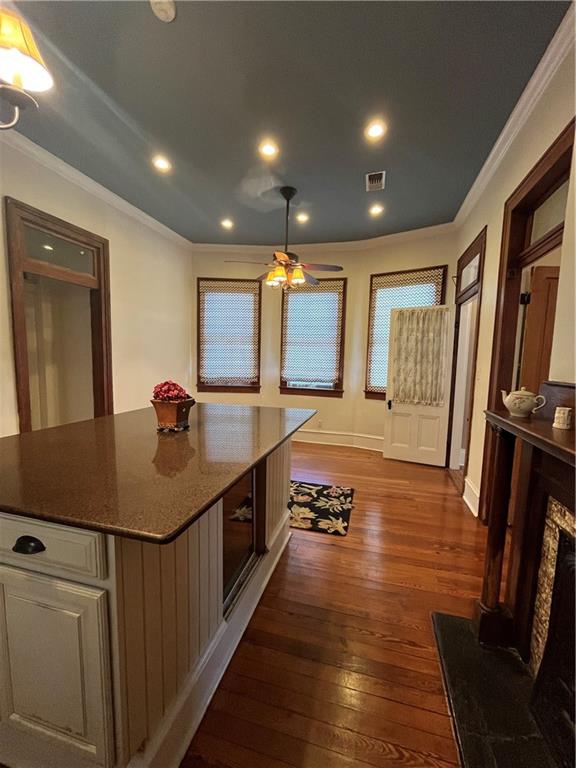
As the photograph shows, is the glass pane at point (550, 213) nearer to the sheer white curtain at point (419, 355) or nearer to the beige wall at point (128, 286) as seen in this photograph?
the sheer white curtain at point (419, 355)

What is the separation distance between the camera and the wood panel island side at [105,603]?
855 millimetres

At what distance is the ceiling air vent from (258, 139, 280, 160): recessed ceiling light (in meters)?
0.90

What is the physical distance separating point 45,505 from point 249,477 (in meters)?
1.13

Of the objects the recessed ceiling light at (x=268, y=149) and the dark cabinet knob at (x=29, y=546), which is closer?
the dark cabinet knob at (x=29, y=546)

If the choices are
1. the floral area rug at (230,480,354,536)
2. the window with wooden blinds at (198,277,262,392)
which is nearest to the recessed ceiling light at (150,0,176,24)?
the floral area rug at (230,480,354,536)

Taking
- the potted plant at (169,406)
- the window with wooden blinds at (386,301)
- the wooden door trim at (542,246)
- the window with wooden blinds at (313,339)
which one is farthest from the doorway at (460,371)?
the potted plant at (169,406)

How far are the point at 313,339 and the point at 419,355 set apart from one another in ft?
5.51

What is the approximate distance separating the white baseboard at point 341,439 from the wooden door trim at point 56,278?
280 cm

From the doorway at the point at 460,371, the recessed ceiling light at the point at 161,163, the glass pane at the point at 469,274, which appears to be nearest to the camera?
the recessed ceiling light at the point at 161,163

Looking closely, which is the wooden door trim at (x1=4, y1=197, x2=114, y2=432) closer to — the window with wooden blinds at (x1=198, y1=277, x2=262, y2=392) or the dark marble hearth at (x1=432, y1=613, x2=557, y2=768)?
the window with wooden blinds at (x1=198, y1=277, x2=262, y2=392)

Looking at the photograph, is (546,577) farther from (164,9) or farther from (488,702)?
(164,9)

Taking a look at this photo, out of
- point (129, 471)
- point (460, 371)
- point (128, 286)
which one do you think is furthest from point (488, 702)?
point (128, 286)

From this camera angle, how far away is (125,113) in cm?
230

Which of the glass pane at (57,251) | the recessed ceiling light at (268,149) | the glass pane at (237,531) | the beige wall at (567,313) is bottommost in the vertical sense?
the glass pane at (237,531)
